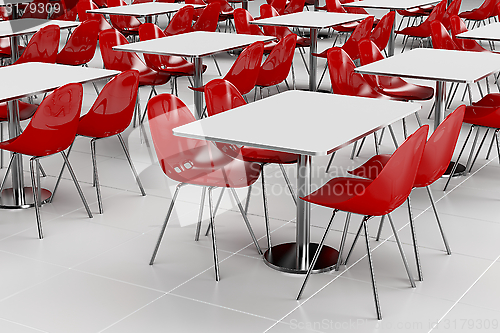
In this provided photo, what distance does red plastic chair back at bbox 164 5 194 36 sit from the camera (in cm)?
835

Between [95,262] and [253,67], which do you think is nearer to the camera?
[95,262]

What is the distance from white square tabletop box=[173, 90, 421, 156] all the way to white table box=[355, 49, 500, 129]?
87 cm

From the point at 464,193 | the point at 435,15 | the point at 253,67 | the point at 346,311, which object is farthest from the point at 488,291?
the point at 435,15

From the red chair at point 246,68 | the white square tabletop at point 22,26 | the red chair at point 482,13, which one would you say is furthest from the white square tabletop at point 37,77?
the red chair at point 482,13

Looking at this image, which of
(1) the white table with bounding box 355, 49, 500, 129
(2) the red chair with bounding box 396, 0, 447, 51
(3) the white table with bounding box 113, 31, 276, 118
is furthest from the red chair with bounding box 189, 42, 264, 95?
(2) the red chair with bounding box 396, 0, 447, 51

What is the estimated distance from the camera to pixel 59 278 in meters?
3.53

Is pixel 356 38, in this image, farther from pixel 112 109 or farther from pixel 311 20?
pixel 112 109

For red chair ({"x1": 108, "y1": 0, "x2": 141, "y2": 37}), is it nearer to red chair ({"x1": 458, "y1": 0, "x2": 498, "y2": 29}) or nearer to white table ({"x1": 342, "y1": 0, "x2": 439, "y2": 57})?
white table ({"x1": 342, "y1": 0, "x2": 439, "y2": 57})

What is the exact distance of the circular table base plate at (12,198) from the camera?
4.51 meters

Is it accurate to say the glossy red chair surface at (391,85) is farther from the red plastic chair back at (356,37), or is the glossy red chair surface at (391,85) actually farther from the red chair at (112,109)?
the red chair at (112,109)

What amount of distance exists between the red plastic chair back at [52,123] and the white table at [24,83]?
257mm

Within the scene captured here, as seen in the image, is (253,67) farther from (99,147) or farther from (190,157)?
(190,157)

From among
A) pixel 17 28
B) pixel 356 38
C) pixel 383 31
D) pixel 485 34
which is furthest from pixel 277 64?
pixel 17 28

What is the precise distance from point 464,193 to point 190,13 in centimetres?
476
